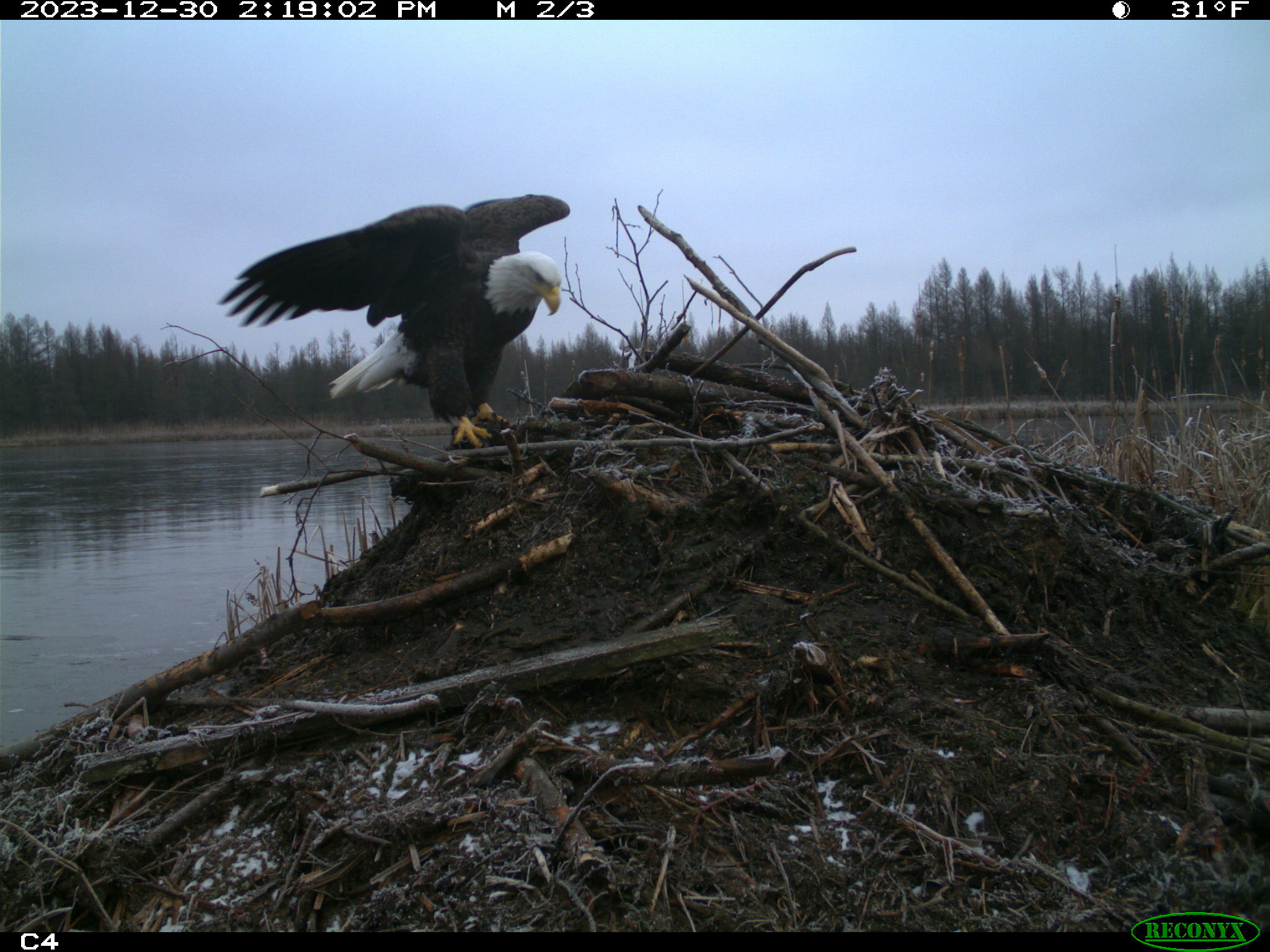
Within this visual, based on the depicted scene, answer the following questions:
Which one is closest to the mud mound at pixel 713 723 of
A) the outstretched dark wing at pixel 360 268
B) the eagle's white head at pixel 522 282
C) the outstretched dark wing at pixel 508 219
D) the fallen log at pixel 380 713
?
the fallen log at pixel 380 713

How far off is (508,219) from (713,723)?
4792 millimetres

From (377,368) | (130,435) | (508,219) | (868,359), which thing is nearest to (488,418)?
(377,368)

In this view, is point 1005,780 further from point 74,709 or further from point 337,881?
point 74,709

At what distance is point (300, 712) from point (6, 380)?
37977mm

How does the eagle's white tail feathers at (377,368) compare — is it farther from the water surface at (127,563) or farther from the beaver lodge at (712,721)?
the beaver lodge at (712,721)

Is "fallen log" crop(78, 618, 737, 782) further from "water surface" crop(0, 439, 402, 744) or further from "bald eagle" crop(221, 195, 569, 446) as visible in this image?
"bald eagle" crop(221, 195, 569, 446)

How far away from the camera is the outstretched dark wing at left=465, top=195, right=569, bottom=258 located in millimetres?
5625

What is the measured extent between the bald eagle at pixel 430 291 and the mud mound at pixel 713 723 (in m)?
1.41

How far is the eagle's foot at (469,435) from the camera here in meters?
4.49

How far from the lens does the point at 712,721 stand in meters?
2.41

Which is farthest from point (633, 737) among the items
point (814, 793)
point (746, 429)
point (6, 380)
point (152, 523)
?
point (6, 380)

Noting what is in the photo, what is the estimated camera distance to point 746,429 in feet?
12.3
